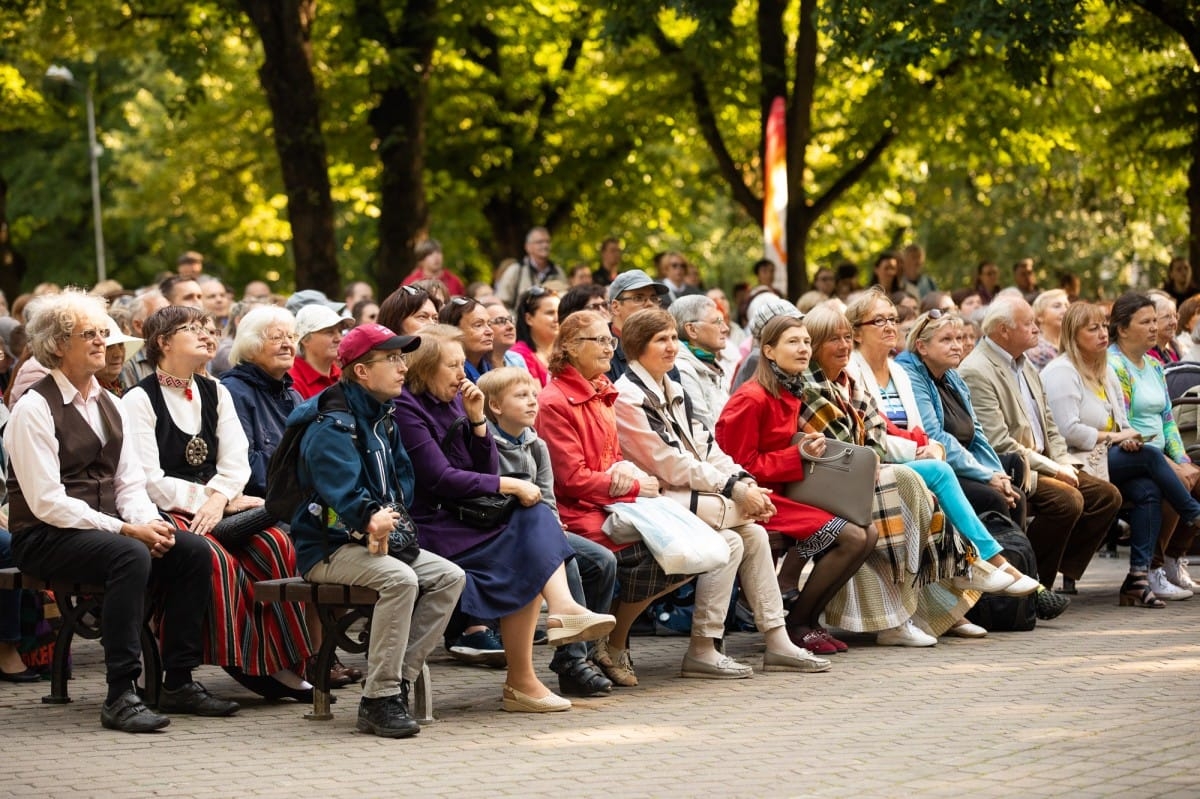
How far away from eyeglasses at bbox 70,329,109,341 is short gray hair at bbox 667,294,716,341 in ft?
12.0

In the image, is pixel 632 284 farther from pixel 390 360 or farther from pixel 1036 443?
pixel 390 360

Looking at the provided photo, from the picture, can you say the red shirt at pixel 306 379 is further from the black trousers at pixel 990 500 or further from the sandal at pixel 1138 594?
the sandal at pixel 1138 594

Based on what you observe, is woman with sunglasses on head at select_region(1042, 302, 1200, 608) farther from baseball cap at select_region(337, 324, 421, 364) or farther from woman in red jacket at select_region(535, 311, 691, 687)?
baseball cap at select_region(337, 324, 421, 364)

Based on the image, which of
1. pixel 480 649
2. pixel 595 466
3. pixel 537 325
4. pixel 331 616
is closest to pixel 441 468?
pixel 331 616

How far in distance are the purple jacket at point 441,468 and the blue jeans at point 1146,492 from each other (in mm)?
5059

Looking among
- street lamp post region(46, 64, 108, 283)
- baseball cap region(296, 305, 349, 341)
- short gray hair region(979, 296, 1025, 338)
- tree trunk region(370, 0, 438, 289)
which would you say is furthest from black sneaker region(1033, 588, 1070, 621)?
street lamp post region(46, 64, 108, 283)

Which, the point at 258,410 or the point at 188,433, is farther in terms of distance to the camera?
the point at 258,410

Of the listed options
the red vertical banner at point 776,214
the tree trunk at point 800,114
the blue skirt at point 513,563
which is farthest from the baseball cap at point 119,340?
the tree trunk at point 800,114

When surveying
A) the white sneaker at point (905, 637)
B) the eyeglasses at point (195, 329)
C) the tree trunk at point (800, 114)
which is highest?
the tree trunk at point (800, 114)

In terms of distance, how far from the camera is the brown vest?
310 inches

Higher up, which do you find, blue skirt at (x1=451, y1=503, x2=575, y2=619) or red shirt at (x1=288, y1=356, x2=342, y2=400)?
red shirt at (x1=288, y1=356, x2=342, y2=400)

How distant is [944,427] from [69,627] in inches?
203

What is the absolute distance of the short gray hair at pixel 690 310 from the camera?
1047cm

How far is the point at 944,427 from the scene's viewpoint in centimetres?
1064
